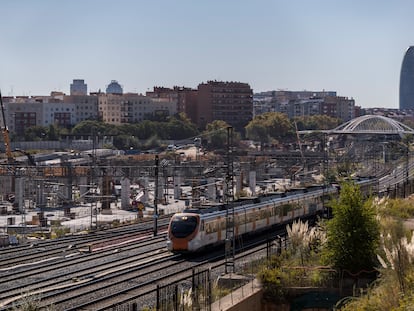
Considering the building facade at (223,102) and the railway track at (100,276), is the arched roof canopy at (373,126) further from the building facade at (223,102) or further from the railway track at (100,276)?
the railway track at (100,276)

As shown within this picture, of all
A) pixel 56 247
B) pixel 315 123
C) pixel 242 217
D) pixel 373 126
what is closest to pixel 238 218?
pixel 242 217

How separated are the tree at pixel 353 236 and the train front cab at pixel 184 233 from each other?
7.09 meters

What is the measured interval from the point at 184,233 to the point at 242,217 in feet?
13.0

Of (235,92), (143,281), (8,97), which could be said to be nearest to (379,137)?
(235,92)

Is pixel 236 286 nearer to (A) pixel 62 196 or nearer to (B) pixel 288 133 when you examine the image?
(A) pixel 62 196

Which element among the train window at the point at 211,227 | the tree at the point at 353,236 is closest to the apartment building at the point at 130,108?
the train window at the point at 211,227

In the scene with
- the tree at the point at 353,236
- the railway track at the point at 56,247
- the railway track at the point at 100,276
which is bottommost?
the railway track at the point at 56,247

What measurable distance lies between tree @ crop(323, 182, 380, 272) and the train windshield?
24.1ft

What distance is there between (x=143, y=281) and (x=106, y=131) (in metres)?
87.4

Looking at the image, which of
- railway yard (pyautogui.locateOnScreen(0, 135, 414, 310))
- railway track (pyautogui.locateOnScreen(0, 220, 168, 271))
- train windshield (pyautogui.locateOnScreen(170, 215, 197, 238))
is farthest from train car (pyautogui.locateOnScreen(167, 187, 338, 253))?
railway track (pyautogui.locateOnScreen(0, 220, 168, 271))

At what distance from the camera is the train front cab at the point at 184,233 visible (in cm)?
2530

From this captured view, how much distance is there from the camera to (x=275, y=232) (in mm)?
32031

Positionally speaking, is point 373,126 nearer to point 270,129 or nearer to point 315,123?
point 315,123

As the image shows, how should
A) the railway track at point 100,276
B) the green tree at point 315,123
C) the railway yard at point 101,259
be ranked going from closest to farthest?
the railway track at point 100,276
the railway yard at point 101,259
the green tree at point 315,123
